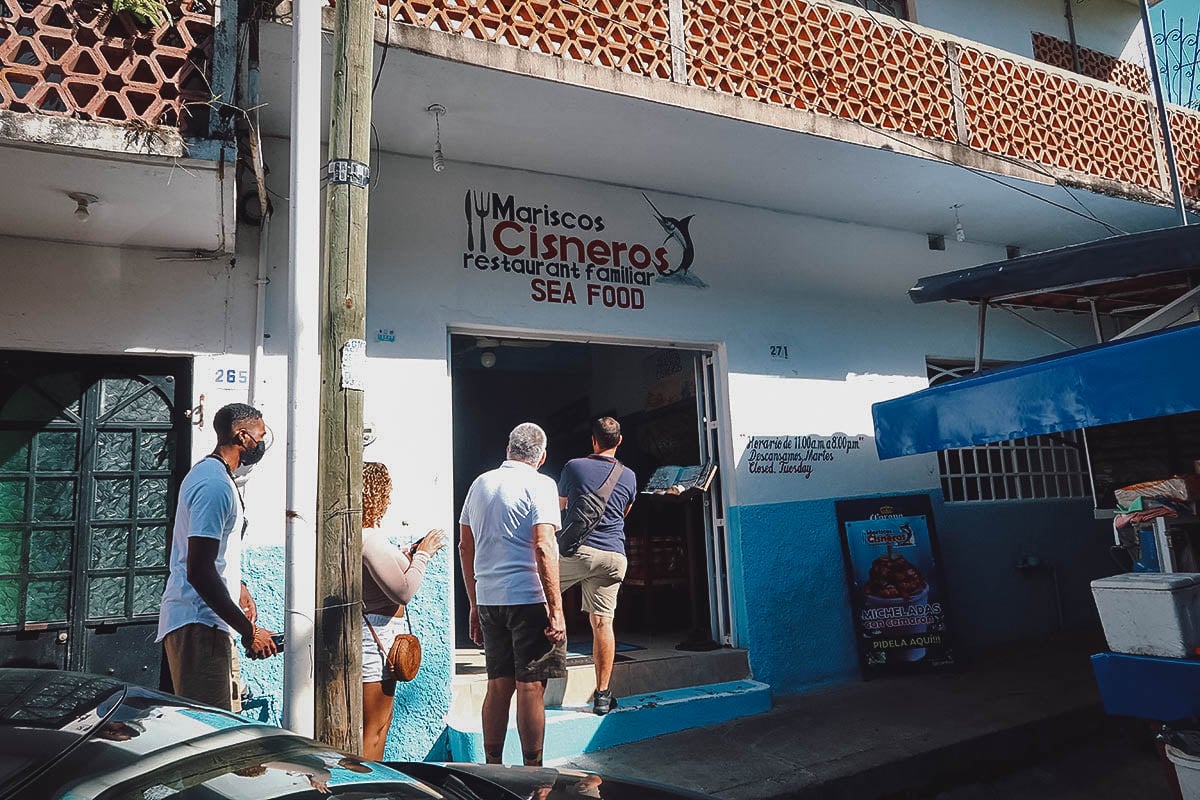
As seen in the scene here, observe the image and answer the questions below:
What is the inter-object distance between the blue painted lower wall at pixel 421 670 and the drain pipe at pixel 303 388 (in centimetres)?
215

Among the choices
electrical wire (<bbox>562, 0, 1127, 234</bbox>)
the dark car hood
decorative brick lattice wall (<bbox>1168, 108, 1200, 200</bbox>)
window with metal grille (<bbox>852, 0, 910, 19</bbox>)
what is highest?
window with metal grille (<bbox>852, 0, 910, 19</bbox>)

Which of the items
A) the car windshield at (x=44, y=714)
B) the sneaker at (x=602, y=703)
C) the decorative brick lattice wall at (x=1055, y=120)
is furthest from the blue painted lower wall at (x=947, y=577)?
the car windshield at (x=44, y=714)

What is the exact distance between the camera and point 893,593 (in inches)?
273

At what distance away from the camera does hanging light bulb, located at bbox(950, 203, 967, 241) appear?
287 inches

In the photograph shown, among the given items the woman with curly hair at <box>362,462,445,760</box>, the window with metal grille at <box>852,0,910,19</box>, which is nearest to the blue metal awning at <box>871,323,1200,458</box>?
the woman with curly hair at <box>362,462,445,760</box>

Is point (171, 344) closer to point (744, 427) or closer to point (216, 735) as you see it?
point (216, 735)

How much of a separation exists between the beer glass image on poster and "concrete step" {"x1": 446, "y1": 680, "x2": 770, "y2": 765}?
135 centimetres

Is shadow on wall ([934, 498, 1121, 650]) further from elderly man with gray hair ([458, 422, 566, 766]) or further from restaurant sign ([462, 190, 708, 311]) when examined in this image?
elderly man with gray hair ([458, 422, 566, 766])

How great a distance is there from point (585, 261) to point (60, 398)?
11.9 ft

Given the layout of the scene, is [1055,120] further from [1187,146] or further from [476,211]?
[476,211]

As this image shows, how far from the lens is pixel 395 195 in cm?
568

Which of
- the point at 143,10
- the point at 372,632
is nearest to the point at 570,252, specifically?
the point at 143,10

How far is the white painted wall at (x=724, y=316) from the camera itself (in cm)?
552

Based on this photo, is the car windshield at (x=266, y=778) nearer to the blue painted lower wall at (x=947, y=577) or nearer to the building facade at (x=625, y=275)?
the building facade at (x=625, y=275)
